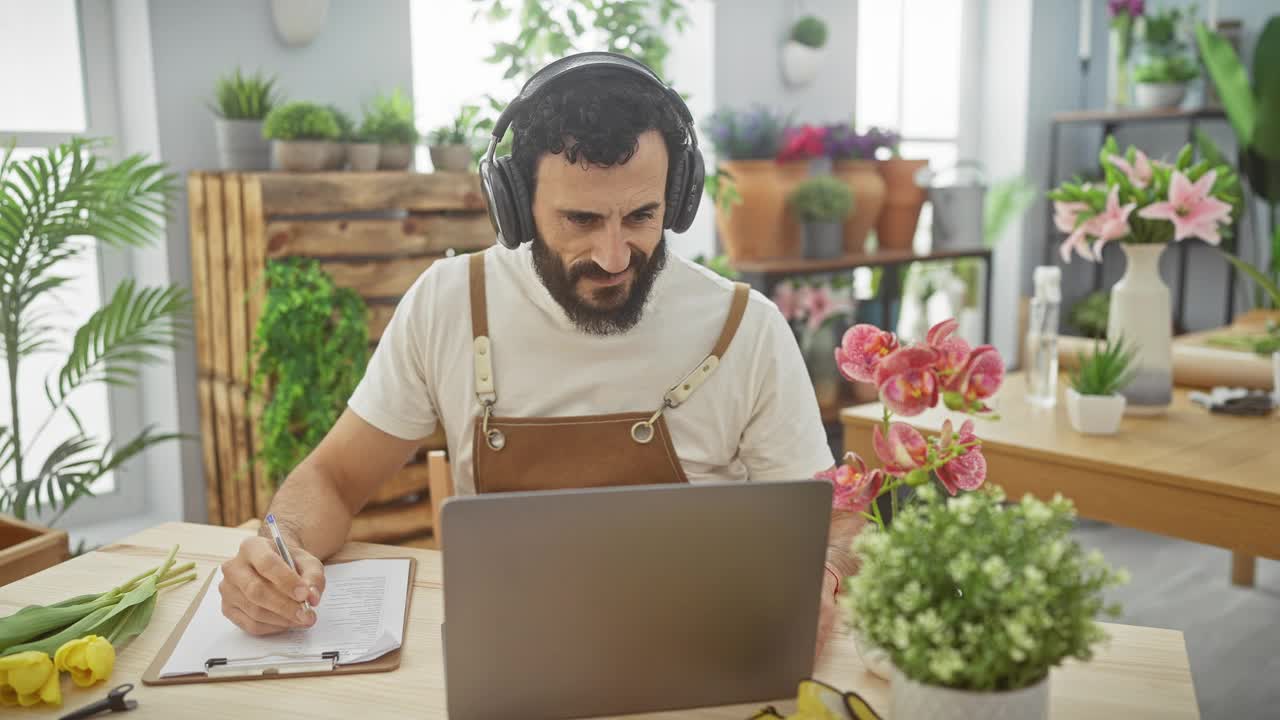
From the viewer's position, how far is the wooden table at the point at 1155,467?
1.98 meters

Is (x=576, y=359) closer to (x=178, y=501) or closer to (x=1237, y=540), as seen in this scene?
(x=1237, y=540)

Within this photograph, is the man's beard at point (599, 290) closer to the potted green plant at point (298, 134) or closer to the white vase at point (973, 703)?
the white vase at point (973, 703)

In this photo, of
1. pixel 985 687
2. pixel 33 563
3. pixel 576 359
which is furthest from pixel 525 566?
pixel 33 563

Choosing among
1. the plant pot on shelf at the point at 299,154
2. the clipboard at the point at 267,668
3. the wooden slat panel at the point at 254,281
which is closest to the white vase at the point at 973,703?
the clipboard at the point at 267,668

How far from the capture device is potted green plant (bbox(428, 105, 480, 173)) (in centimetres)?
319

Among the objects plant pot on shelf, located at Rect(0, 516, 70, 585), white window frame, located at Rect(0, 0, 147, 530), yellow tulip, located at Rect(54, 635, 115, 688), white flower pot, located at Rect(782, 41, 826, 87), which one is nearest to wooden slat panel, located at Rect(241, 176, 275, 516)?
white window frame, located at Rect(0, 0, 147, 530)

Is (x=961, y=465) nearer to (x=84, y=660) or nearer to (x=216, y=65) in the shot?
(x=84, y=660)

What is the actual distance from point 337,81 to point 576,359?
2.14 metres

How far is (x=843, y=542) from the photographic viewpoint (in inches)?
53.2

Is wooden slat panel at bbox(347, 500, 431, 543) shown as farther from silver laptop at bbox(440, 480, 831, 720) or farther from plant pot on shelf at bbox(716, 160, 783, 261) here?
silver laptop at bbox(440, 480, 831, 720)

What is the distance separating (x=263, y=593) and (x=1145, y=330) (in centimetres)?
207

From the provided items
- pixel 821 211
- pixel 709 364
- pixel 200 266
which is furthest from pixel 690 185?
pixel 821 211

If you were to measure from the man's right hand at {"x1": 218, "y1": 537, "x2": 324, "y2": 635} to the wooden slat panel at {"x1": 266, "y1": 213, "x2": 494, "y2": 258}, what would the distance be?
1.74 metres

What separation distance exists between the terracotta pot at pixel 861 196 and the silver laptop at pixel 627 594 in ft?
11.0
